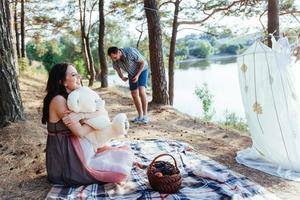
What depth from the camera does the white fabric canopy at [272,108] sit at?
10.3ft

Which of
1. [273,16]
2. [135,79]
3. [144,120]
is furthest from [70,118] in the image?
[273,16]

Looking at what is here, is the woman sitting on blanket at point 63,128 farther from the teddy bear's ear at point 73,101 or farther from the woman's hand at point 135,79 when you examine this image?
the woman's hand at point 135,79

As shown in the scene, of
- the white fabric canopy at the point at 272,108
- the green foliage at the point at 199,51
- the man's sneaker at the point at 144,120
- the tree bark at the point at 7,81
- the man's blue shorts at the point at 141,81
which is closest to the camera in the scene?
the white fabric canopy at the point at 272,108

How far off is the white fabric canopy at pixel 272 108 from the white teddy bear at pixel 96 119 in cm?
134

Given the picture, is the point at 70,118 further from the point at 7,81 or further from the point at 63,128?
the point at 7,81

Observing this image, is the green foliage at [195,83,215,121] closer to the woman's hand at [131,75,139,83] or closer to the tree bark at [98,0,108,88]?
the tree bark at [98,0,108,88]

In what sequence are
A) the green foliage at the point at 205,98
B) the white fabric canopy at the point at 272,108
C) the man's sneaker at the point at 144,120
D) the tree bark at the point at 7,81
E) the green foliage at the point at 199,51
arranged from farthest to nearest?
the green foliage at the point at 199,51 → the green foliage at the point at 205,98 → the man's sneaker at the point at 144,120 → the tree bark at the point at 7,81 → the white fabric canopy at the point at 272,108

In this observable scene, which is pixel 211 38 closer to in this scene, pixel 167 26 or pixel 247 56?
pixel 167 26

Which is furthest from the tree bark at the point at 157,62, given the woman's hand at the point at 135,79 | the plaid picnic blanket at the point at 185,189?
the plaid picnic blanket at the point at 185,189

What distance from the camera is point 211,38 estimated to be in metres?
11.9

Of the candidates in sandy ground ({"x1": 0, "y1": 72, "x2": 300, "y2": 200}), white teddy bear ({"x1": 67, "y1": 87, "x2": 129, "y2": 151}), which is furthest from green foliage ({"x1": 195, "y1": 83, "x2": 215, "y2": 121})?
white teddy bear ({"x1": 67, "y1": 87, "x2": 129, "y2": 151})

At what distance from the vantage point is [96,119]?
9.10ft

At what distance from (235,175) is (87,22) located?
1295cm

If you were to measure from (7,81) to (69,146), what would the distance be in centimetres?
167
